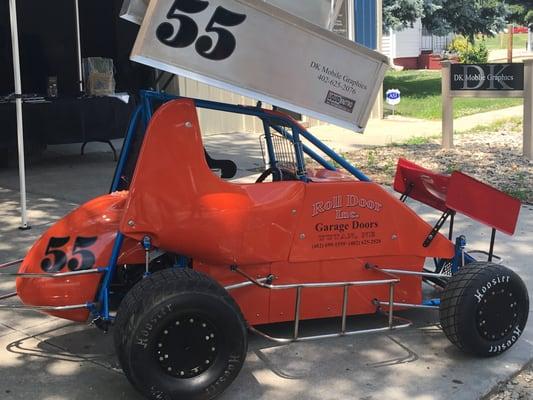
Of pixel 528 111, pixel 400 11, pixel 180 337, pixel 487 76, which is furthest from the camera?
pixel 400 11

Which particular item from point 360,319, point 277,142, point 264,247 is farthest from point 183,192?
point 360,319

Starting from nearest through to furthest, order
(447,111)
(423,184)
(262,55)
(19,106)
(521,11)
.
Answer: (262,55) → (423,184) → (19,106) → (447,111) → (521,11)

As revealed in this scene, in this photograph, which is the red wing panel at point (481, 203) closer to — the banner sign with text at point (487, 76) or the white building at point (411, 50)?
the banner sign with text at point (487, 76)

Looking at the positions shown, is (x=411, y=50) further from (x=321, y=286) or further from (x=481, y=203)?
(x=321, y=286)

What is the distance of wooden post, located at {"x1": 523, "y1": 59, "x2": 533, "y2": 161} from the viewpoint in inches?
395

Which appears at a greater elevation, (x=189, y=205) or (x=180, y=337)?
(x=189, y=205)

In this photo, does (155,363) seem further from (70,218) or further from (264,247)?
(70,218)

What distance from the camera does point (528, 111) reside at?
33.2 ft

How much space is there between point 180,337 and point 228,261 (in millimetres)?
572

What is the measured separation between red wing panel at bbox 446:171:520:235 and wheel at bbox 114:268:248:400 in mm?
1426

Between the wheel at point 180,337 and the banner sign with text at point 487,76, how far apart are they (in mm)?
8123

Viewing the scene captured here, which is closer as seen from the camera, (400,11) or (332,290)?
(332,290)

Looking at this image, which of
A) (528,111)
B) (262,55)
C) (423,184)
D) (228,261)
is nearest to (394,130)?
(528,111)

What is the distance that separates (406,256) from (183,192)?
1.35 metres
